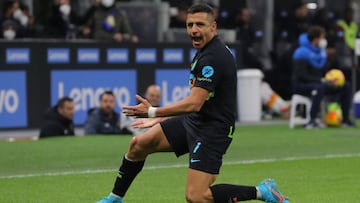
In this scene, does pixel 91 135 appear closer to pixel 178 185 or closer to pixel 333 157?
pixel 333 157

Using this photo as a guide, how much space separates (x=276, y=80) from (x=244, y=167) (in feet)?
39.2

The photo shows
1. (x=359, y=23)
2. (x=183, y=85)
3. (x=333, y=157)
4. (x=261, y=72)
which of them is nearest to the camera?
(x=333, y=157)

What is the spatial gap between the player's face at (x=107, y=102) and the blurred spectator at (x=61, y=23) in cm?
384

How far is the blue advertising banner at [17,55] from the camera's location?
19.9 m

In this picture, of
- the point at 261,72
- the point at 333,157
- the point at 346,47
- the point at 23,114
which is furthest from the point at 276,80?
the point at 333,157

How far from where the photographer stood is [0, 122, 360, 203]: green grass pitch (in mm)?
11523

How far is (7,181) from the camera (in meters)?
12.7

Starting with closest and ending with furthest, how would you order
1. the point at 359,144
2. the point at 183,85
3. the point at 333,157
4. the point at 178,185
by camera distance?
the point at 178,185
the point at 333,157
the point at 359,144
the point at 183,85

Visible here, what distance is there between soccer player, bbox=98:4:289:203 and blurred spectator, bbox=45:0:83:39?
12373 mm

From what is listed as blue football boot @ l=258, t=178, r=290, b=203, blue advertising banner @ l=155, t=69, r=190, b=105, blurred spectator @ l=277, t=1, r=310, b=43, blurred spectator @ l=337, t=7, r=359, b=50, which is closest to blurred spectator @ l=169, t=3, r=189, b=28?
blue advertising banner @ l=155, t=69, r=190, b=105

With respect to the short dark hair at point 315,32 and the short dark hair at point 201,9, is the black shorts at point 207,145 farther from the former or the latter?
the short dark hair at point 315,32

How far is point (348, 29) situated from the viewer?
28047mm

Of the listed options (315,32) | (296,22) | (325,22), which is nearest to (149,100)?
(315,32)

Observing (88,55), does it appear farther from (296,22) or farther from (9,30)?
(296,22)
